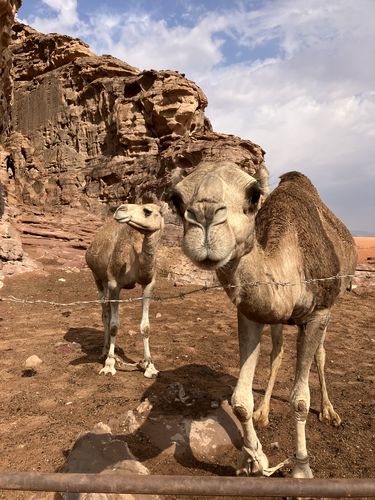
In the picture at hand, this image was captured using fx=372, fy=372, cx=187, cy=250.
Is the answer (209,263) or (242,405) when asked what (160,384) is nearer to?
(242,405)

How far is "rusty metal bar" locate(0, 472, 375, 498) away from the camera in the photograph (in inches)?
58.5

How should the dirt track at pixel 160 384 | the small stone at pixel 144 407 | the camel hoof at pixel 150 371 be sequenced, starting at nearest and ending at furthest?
1. the dirt track at pixel 160 384
2. the small stone at pixel 144 407
3. the camel hoof at pixel 150 371

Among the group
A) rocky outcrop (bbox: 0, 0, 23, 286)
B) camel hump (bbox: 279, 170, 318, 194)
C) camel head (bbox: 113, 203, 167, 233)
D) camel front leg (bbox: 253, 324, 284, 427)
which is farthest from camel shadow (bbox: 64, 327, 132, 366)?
rocky outcrop (bbox: 0, 0, 23, 286)

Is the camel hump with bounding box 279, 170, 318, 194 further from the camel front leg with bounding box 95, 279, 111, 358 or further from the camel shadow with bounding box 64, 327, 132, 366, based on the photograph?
the camel shadow with bounding box 64, 327, 132, 366

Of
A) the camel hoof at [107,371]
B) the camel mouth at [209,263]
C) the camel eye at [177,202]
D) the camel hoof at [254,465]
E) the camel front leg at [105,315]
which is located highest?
the camel eye at [177,202]

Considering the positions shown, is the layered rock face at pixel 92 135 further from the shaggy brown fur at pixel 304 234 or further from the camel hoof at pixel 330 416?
the shaggy brown fur at pixel 304 234

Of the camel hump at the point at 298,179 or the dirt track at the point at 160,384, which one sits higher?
the camel hump at the point at 298,179

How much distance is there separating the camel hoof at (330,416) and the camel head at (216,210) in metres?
3.14

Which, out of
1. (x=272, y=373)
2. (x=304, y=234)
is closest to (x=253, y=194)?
(x=304, y=234)

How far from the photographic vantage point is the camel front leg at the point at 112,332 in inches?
238

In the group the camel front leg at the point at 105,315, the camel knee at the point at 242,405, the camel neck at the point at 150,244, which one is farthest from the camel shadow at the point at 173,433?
the camel neck at the point at 150,244

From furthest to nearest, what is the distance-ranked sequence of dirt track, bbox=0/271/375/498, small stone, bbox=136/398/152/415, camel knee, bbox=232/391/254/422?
small stone, bbox=136/398/152/415 < dirt track, bbox=0/271/375/498 < camel knee, bbox=232/391/254/422

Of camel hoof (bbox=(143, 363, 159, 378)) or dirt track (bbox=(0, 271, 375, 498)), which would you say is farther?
camel hoof (bbox=(143, 363, 159, 378))

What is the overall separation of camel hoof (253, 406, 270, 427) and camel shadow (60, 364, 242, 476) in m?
0.34
